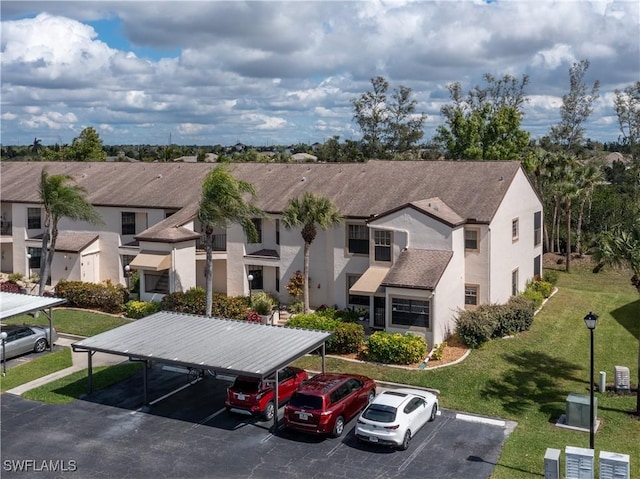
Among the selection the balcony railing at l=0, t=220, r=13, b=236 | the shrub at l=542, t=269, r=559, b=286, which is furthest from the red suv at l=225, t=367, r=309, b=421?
the balcony railing at l=0, t=220, r=13, b=236

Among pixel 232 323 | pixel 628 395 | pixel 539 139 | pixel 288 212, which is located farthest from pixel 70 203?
pixel 539 139

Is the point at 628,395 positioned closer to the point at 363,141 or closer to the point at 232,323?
the point at 232,323

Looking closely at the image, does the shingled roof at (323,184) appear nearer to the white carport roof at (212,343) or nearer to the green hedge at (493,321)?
the green hedge at (493,321)

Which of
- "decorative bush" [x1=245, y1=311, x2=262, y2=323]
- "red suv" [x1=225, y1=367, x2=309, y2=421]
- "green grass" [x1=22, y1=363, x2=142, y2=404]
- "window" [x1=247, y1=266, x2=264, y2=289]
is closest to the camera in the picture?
"red suv" [x1=225, y1=367, x2=309, y2=421]

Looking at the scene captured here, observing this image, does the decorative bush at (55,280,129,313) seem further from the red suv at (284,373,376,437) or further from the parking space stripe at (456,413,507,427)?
the parking space stripe at (456,413,507,427)

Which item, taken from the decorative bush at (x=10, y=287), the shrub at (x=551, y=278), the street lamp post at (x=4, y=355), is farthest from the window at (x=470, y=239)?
the decorative bush at (x=10, y=287)
